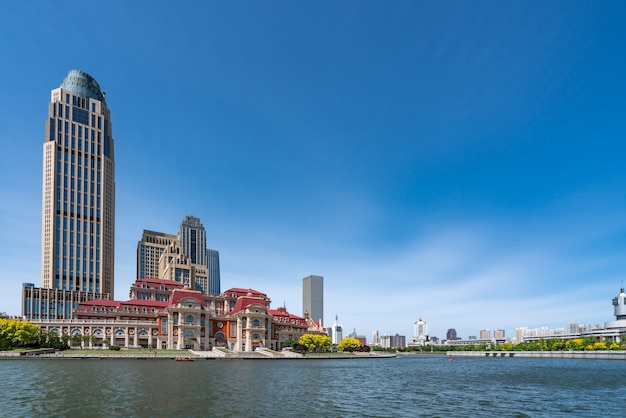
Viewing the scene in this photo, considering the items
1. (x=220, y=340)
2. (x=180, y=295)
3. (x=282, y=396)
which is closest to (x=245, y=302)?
(x=220, y=340)

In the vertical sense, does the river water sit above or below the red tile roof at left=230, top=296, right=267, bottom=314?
below

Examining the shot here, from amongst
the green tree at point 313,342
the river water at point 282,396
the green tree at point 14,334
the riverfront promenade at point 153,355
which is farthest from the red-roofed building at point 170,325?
the river water at point 282,396

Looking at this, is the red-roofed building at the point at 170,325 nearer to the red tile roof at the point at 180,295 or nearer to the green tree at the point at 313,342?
the red tile roof at the point at 180,295

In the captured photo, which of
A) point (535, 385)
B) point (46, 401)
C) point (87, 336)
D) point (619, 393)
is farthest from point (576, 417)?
point (87, 336)

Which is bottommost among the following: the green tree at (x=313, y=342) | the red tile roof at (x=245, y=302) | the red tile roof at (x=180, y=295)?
the green tree at (x=313, y=342)

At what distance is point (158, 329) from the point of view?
17662cm

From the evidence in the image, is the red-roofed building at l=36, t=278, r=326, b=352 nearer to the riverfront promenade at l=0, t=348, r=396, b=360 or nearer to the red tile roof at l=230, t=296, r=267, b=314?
the red tile roof at l=230, t=296, r=267, b=314

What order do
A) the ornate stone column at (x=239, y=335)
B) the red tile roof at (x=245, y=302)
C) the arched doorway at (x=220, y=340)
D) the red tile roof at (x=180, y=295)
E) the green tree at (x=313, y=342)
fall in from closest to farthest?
the red tile roof at (x=180, y=295) → the ornate stone column at (x=239, y=335) → the arched doorway at (x=220, y=340) → the green tree at (x=313, y=342) → the red tile roof at (x=245, y=302)

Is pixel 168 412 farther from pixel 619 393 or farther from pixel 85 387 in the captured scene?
pixel 619 393

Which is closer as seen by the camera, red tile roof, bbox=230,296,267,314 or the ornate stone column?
→ the ornate stone column

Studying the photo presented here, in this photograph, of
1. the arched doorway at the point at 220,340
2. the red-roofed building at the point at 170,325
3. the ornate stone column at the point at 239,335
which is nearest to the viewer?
the red-roofed building at the point at 170,325

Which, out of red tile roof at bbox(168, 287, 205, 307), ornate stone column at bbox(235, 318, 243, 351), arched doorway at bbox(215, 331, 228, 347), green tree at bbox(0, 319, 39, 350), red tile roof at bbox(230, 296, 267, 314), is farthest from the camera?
red tile roof at bbox(230, 296, 267, 314)

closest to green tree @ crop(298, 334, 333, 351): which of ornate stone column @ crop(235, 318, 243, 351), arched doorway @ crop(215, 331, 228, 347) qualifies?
ornate stone column @ crop(235, 318, 243, 351)

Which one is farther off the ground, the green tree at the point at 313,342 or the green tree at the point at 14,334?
the green tree at the point at 14,334
